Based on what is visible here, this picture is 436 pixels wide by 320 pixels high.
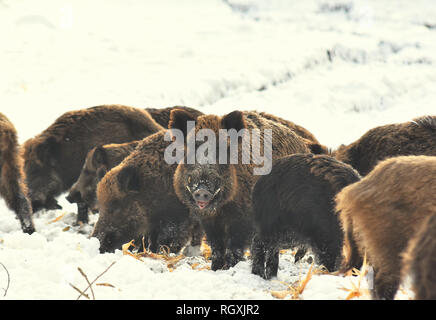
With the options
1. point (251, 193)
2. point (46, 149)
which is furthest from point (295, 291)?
point (46, 149)

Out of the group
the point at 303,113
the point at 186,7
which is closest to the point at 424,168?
the point at 303,113

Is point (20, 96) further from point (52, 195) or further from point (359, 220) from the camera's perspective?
point (359, 220)

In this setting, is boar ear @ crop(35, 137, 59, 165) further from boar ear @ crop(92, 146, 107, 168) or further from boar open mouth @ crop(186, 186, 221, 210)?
boar open mouth @ crop(186, 186, 221, 210)

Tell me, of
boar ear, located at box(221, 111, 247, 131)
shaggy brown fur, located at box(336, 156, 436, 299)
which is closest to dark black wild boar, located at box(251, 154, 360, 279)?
boar ear, located at box(221, 111, 247, 131)

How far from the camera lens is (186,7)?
20141 millimetres

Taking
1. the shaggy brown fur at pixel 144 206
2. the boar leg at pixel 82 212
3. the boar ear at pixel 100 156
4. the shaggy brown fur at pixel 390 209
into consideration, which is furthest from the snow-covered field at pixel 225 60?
the shaggy brown fur at pixel 390 209

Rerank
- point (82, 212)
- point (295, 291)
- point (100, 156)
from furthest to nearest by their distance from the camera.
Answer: point (82, 212), point (100, 156), point (295, 291)

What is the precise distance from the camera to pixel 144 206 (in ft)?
20.7

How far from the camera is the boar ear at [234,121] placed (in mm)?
5254

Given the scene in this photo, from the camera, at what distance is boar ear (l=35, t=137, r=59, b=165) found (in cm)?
832

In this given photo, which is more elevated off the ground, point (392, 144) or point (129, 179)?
point (392, 144)

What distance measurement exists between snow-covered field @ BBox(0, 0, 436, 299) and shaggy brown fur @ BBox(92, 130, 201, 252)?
165 centimetres

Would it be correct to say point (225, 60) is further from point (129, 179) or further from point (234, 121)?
point (234, 121)

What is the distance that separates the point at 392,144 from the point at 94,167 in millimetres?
3689
